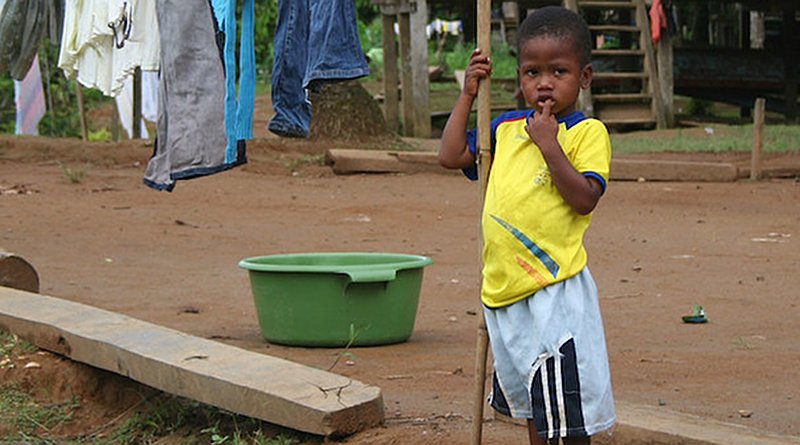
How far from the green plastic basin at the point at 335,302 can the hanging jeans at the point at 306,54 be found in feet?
2.56

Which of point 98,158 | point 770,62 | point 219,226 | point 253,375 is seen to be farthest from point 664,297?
point 770,62

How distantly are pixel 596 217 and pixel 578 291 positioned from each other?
6966 millimetres

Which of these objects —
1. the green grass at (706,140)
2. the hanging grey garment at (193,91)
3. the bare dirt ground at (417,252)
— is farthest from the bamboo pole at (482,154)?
the green grass at (706,140)

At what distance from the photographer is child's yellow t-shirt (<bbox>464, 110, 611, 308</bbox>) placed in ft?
9.95

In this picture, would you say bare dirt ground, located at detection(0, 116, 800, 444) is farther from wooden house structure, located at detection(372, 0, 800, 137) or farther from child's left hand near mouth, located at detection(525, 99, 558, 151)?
wooden house structure, located at detection(372, 0, 800, 137)

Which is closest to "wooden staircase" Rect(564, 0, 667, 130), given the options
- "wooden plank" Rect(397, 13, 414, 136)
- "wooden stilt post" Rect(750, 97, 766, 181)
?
"wooden plank" Rect(397, 13, 414, 136)

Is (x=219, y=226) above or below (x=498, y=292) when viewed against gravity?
below

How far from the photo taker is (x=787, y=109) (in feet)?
61.7

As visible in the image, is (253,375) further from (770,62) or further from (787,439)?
(770,62)

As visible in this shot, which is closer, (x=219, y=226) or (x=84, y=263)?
(x=84, y=263)

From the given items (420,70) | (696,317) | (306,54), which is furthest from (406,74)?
(306,54)

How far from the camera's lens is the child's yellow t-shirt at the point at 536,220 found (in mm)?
3033

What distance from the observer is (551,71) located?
306cm

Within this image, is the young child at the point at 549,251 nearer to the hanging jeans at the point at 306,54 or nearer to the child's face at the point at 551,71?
the child's face at the point at 551,71
